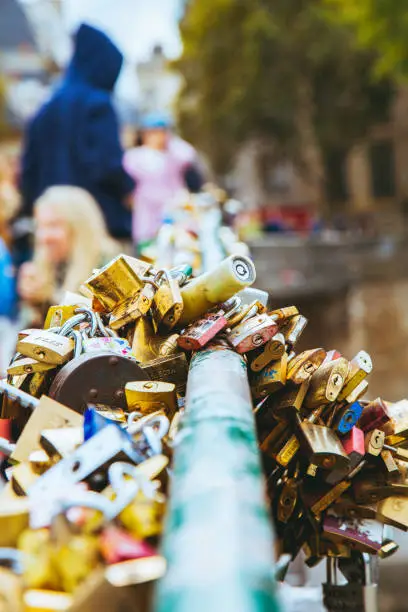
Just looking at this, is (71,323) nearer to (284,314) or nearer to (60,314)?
(60,314)

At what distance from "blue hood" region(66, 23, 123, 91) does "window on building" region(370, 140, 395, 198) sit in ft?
110

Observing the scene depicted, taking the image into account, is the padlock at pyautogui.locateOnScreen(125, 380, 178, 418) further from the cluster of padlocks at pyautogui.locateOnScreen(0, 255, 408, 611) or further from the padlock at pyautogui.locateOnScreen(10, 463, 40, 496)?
the padlock at pyautogui.locateOnScreen(10, 463, 40, 496)

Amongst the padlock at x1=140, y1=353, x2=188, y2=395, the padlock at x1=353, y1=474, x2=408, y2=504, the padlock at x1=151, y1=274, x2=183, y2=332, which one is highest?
the padlock at x1=151, y1=274, x2=183, y2=332

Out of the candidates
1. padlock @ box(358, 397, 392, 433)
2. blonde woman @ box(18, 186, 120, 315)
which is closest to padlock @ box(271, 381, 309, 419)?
padlock @ box(358, 397, 392, 433)

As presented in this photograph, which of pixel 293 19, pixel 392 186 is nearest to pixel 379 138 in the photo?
pixel 392 186

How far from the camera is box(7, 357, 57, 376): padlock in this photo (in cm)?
154

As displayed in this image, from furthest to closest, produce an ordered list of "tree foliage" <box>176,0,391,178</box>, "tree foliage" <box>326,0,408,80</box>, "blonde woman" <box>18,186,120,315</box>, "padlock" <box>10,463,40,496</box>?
"tree foliage" <box>176,0,391,178</box>
"tree foliage" <box>326,0,408,80</box>
"blonde woman" <box>18,186,120,315</box>
"padlock" <box>10,463,40,496</box>

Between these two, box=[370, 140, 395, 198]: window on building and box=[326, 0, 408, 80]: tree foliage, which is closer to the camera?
box=[326, 0, 408, 80]: tree foliage

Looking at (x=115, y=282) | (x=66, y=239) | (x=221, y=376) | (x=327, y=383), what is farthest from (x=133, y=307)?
(x=66, y=239)

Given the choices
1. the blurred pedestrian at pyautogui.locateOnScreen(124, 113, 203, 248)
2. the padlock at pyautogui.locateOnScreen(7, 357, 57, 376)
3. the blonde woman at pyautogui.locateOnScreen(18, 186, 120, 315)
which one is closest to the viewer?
the padlock at pyautogui.locateOnScreen(7, 357, 57, 376)

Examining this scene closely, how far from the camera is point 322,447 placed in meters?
1.44

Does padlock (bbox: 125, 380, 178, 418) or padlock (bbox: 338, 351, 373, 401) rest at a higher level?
padlock (bbox: 338, 351, 373, 401)

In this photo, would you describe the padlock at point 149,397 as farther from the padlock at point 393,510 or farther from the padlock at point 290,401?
the padlock at point 393,510

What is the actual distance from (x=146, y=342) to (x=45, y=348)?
0.21 metres
